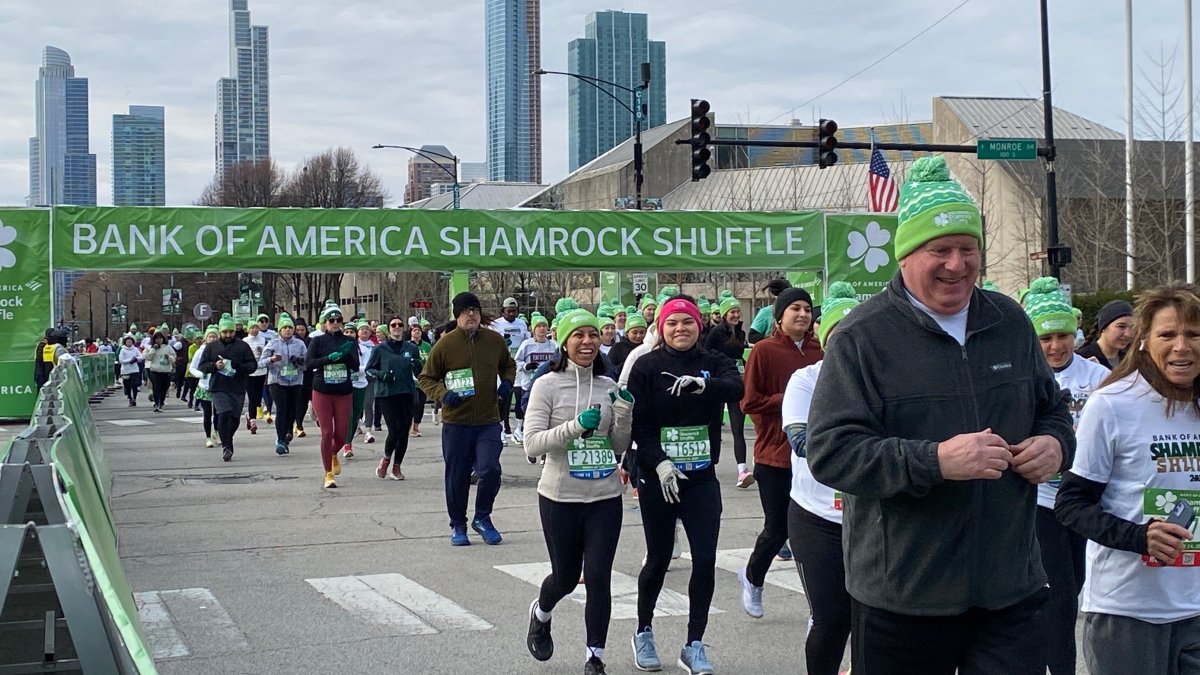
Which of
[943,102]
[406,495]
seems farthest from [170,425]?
[943,102]

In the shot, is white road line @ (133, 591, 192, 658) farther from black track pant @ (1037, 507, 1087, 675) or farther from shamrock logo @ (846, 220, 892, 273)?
shamrock logo @ (846, 220, 892, 273)

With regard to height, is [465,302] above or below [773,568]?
above

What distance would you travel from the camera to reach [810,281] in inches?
917

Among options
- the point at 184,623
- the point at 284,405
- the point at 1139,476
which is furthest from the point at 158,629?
the point at 284,405

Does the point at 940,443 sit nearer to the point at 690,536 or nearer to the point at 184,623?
the point at 690,536

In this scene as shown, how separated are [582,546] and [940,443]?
12.5ft

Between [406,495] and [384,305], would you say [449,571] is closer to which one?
[406,495]

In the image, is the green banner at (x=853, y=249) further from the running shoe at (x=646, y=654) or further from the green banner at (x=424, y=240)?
the running shoe at (x=646, y=654)

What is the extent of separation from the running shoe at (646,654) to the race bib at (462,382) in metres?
4.44

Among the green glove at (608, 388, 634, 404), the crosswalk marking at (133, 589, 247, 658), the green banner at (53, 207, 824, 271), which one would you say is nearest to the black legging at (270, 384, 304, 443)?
the green banner at (53, 207, 824, 271)

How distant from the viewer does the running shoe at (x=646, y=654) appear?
23.0ft

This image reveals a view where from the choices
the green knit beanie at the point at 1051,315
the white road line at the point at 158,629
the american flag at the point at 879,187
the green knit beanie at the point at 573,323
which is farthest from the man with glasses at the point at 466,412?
the american flag at the point at 879,187

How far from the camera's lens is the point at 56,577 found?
3488mm

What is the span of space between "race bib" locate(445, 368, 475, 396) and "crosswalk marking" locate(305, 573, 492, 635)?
191 cm
